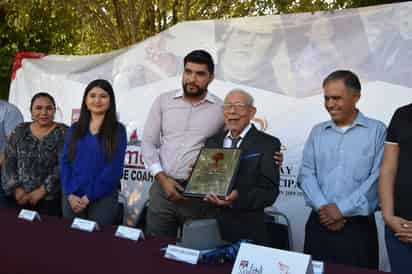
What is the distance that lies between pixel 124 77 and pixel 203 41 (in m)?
0.85

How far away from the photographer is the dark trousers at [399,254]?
7.18 ft

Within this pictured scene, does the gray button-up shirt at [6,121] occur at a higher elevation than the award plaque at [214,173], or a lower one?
higher

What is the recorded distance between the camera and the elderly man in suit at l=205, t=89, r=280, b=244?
100 inches

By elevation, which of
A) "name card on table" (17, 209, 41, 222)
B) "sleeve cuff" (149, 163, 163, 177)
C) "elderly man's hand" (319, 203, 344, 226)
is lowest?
"name card on table" (17, 209, 41, 222)

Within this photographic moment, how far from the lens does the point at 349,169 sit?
2.59 m

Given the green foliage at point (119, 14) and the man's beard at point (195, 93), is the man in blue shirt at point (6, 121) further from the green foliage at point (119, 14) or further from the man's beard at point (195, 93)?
the green foliage at point (119, 14)

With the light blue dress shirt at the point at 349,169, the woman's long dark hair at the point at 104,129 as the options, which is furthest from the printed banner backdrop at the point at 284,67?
the woman's long dark hair at the point at 104,129

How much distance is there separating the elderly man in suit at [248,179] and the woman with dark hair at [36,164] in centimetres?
124

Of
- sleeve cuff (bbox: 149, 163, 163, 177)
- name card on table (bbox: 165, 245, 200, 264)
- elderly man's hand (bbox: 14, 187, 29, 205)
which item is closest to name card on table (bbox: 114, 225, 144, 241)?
name card on table (bbox: 165, 245, 200, 264)

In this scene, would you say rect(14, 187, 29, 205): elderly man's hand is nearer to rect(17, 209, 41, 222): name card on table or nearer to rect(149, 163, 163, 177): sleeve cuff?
rect(17, 209, 41, 222): name card on table

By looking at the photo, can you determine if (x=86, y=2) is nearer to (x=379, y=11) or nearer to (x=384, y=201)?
(x=379, y=11)

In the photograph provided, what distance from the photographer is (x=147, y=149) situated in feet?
9.97

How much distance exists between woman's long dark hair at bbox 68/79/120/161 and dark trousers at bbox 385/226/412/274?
151 cm

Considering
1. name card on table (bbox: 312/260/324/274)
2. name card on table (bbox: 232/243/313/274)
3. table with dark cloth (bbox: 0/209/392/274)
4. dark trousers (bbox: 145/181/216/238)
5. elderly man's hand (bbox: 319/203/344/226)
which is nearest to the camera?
name card on table (bbox: 232/243/313/274)
